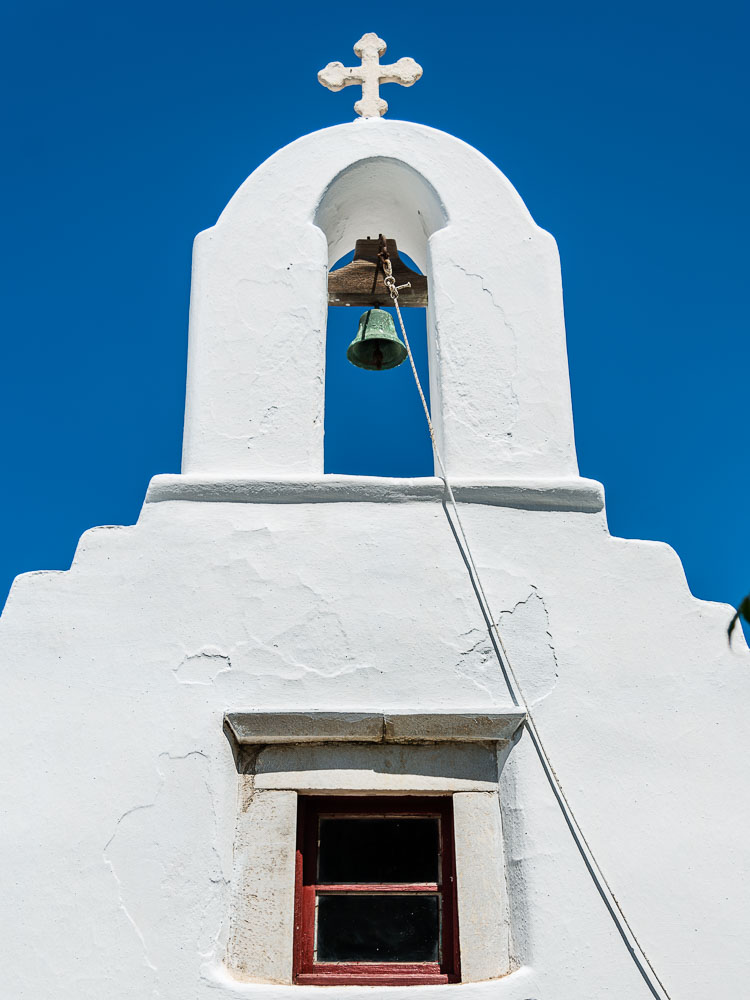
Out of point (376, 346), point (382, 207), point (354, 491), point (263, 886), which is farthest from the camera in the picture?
point (376, 346)

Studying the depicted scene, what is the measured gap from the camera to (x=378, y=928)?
2861 mm

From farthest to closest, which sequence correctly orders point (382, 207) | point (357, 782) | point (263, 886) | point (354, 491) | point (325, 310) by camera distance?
point (382, 207) < point (325, 310) < point (354, 491) < point (357, 782) < point (263, 886)

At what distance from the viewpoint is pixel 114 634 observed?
311 cm

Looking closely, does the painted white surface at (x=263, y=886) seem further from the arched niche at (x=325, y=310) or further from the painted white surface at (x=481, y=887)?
the arched niche at (x=325, y=310)

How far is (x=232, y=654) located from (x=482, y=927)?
3.50ft

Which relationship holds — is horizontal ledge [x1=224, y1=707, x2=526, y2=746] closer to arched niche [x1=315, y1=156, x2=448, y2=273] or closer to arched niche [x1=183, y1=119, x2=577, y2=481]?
arched niche [x1=183, y1=119, x2=577, y2=481]

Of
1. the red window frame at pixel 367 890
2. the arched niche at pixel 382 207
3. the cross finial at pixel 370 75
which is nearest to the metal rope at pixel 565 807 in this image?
the red window frame at pixel 367 890

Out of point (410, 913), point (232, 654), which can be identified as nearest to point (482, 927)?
point (410, 913)

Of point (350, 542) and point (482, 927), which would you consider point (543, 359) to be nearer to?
point (350, 542)

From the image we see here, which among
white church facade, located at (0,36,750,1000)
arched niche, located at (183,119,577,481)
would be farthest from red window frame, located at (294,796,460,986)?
arched niche, located at (183,119,577,481)

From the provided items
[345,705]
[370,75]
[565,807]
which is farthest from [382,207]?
[565,807]

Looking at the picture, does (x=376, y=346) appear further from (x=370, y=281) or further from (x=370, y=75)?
(x=370, y=75)

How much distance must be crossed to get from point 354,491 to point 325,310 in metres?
0.88

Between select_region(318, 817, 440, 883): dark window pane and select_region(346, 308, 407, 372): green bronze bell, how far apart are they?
239 cm
